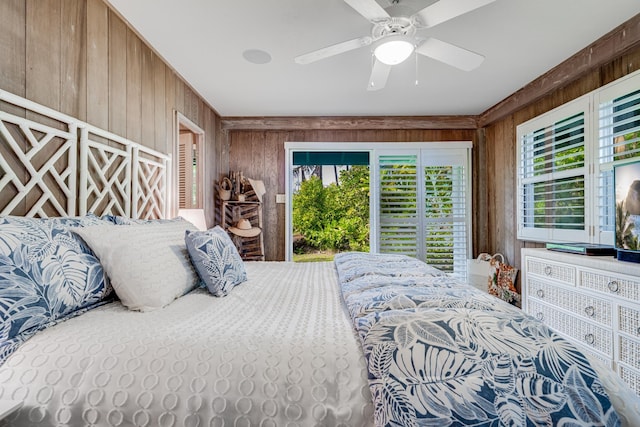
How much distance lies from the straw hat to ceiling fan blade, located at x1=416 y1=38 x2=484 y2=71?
2.65 meters

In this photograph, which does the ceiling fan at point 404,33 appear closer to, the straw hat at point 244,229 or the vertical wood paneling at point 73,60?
the vertical wood paneling at point 73,60

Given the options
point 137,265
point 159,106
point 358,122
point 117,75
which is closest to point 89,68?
point 117,75

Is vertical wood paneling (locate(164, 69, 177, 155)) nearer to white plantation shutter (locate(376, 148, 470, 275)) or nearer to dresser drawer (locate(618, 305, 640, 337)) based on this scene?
white plantation shutter (locate(376, 148, 470, 275))

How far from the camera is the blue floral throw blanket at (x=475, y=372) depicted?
2.23 feet

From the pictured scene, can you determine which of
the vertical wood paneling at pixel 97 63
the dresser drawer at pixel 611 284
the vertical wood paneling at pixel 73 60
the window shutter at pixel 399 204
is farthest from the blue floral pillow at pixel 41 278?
the window shutter at pixel 399 204

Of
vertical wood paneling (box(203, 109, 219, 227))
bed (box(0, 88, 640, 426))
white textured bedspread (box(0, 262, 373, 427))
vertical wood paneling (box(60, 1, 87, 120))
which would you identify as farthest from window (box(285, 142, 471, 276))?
white textured bedspread (box(0, 262, 373, 427))

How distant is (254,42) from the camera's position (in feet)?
7.38

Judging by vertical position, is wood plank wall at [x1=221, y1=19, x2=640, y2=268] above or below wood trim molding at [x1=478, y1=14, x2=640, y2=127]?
below

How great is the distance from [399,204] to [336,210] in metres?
2.51

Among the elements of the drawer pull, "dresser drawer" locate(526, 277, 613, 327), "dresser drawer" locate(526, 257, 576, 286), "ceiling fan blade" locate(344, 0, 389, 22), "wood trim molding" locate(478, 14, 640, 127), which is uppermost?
"wood trim molding" locate(478, 14, 640, 127)

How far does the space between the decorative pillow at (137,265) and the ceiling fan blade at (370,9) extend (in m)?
1.47

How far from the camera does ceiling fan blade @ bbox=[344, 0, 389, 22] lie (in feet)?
4.76

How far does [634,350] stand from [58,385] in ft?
8.68

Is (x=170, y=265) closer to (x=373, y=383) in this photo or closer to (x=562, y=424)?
(x=373, y=383)
